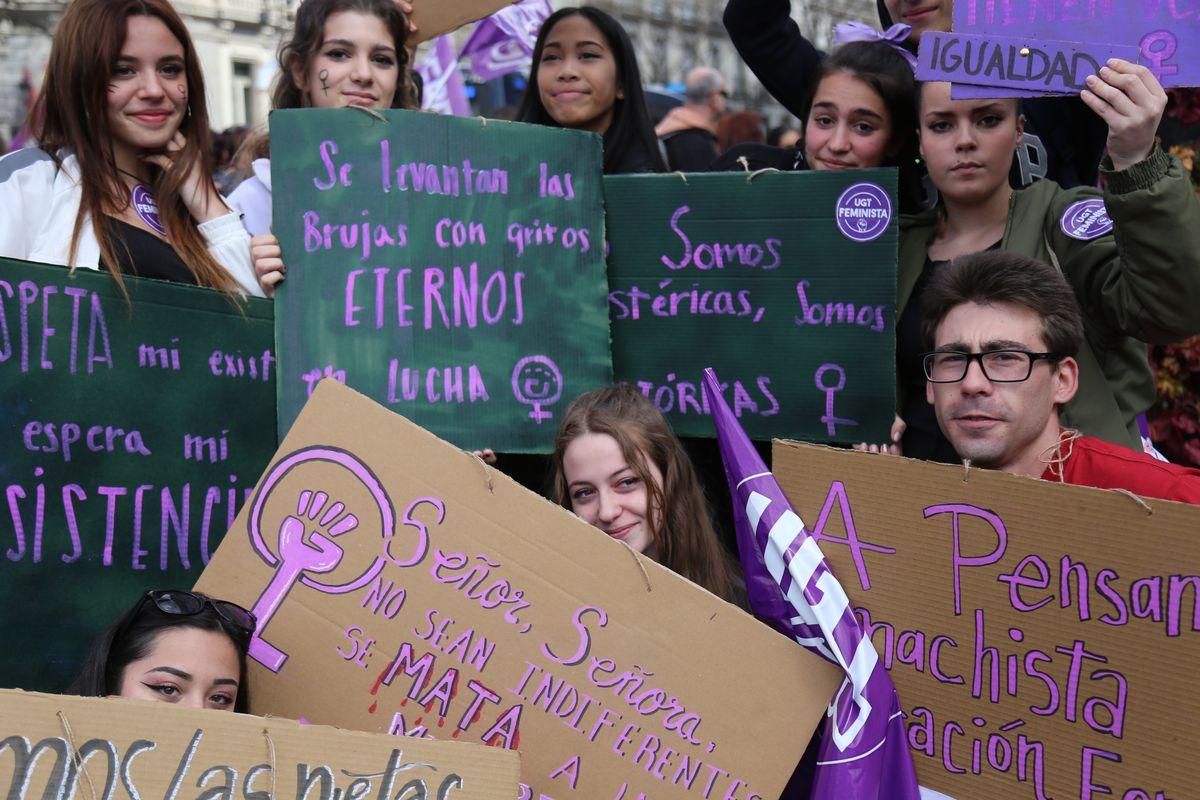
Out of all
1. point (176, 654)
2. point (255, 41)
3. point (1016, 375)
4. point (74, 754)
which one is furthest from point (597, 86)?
point (255, 41)

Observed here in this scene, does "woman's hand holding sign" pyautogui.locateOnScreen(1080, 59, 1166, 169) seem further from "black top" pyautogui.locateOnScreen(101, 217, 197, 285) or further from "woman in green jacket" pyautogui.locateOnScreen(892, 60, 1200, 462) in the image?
"black top" pyautogui.locateOnScreen(101, 217, 197, 285)

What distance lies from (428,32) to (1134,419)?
7.22 ft

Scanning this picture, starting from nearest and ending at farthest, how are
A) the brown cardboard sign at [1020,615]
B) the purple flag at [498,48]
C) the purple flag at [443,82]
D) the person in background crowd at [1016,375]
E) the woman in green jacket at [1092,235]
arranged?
the brown cardboard sign at [1020,615]
the person in background crowd at [1016,375]
the woman in green jacket at [1092,235]
the purple flag at [498,48]
the purple flag at [443,82]

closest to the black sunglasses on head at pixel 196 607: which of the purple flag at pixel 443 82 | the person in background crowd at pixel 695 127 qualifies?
the person in background crowd at pixel 695 127

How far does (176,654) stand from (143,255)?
3.51ft

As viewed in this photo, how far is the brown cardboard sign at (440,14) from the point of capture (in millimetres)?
Result: 3678

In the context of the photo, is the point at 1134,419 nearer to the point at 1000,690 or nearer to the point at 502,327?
the point at 1000,690

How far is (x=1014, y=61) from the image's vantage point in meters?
2.85

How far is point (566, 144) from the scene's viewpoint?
3242 mm

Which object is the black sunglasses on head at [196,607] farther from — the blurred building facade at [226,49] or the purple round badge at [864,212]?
the blurred building facade at [226,49]

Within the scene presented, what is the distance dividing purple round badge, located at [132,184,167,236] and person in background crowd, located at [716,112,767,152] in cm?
478

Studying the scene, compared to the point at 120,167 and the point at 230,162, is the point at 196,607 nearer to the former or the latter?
the point at 120,167

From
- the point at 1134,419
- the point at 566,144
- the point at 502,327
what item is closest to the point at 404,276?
the point at 502,327

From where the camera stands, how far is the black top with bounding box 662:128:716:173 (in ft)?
20.0
